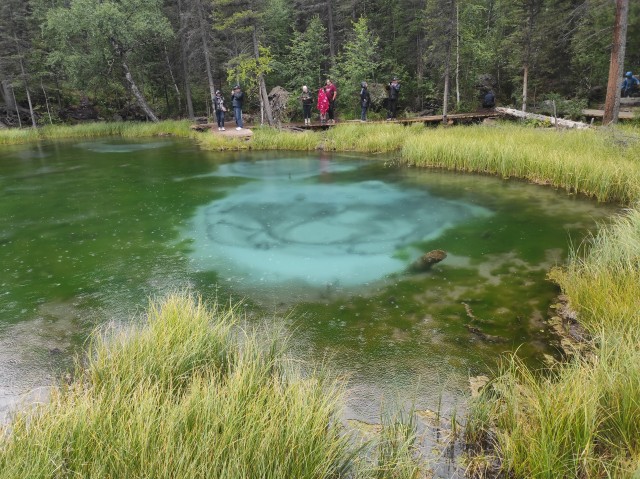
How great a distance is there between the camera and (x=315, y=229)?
7980 millimetres

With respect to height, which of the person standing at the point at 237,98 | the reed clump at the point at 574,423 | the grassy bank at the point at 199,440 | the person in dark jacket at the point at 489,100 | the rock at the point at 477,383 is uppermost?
the person standing at the point at 237,98

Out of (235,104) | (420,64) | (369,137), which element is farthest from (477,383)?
(420,64)

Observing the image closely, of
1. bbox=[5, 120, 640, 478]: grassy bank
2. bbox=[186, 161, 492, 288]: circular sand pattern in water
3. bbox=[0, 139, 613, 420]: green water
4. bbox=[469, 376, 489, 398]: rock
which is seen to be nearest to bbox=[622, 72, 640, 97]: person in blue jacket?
bbox=[5, 120, 640, 478]: grassy bank

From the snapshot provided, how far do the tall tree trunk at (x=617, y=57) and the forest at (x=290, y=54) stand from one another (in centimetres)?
430

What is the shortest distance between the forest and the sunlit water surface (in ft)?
30.8

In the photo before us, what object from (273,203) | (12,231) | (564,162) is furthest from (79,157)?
(564,162)

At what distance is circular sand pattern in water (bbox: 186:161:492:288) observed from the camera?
245 inches

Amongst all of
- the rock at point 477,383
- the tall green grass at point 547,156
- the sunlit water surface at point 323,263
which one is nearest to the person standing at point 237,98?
the sunlit water surface at point 323,263

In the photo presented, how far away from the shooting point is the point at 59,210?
9.62 m

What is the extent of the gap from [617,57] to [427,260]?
33.6 ft

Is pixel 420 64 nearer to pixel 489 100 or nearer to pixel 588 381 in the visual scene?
pixel 489 100

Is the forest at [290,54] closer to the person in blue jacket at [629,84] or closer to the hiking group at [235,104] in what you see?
the hiking group at [235,104]

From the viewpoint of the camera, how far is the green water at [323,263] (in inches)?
166

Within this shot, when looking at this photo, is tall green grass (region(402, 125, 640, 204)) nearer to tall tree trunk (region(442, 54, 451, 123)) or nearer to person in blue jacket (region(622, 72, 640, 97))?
tall tree trunk (region(442, 54, 451, 123))
